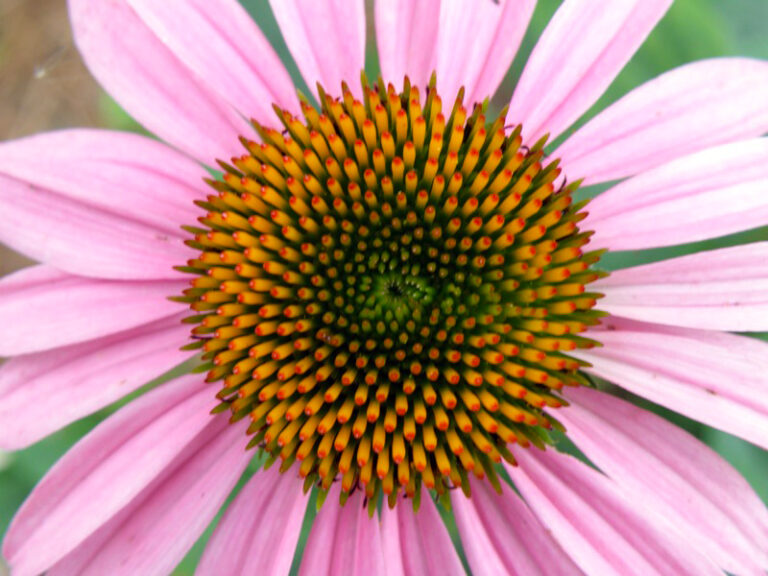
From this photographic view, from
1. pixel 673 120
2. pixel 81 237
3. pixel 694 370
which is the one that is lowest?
pixel 81 237

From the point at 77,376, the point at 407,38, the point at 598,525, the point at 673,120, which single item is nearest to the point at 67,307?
the point at 77,376

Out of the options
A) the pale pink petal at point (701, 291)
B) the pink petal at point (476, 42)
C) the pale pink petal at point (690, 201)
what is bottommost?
the pale pink petal at point (701, 291)

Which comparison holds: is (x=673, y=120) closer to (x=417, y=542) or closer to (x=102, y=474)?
(x=417, y=542)

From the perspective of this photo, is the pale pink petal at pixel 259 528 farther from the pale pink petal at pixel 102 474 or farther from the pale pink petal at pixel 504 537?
the pale pink petal at pixel 504 537

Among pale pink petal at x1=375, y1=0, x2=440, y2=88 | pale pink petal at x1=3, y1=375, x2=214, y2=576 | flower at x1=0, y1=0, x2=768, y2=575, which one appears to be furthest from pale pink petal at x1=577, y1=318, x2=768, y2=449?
pale pink petal at x1=3, y1=375, x2=214, y2=576

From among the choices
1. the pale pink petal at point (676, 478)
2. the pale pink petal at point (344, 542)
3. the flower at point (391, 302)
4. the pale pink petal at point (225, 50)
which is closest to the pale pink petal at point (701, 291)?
the flower at point (391, 302)

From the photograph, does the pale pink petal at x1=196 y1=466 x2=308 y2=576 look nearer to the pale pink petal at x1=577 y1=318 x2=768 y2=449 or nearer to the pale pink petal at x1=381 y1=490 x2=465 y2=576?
the pale pink petal at x1=381 y1=490 x2=465 y2=576

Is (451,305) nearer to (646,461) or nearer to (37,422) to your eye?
(646,461)
